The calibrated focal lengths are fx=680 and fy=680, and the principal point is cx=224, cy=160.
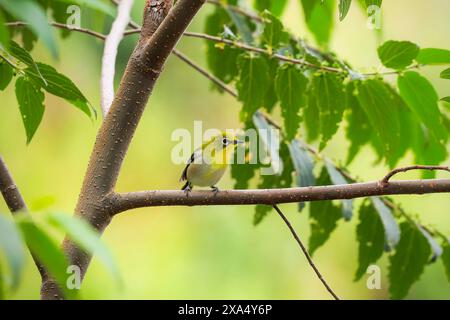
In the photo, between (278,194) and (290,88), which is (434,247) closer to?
(290,88)

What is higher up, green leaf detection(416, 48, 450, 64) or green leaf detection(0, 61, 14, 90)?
green leaf detection(416, 48, 450, 64)

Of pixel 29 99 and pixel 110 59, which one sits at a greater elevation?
pixel 110 59

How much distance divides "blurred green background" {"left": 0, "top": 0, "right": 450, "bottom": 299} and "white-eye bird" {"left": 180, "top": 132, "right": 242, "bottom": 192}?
2.48 m

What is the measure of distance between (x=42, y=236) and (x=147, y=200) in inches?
18.5

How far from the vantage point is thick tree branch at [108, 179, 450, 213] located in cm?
99

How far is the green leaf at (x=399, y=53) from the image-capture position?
1.40m

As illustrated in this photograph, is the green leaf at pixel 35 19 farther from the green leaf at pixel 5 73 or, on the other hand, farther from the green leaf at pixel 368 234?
the green leaf at pixel 368 234

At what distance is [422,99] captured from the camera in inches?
54.8

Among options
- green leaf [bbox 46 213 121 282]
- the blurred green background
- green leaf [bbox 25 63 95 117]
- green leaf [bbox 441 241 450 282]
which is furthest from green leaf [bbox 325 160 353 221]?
the blurred green background

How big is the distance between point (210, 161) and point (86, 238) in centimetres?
98

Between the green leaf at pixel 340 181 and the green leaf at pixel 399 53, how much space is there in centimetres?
34

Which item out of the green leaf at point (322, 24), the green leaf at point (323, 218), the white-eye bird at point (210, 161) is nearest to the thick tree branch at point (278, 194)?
the white-eye bird at point (210, 161)

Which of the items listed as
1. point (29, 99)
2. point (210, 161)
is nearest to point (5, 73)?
point (29, 99)

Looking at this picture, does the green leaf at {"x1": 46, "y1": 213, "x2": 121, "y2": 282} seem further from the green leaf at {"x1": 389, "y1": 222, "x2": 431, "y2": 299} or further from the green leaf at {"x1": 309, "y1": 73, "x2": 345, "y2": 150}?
the green leaf at {"x1": 389, "y1": 222, "x2": 431, "y2": 299}
